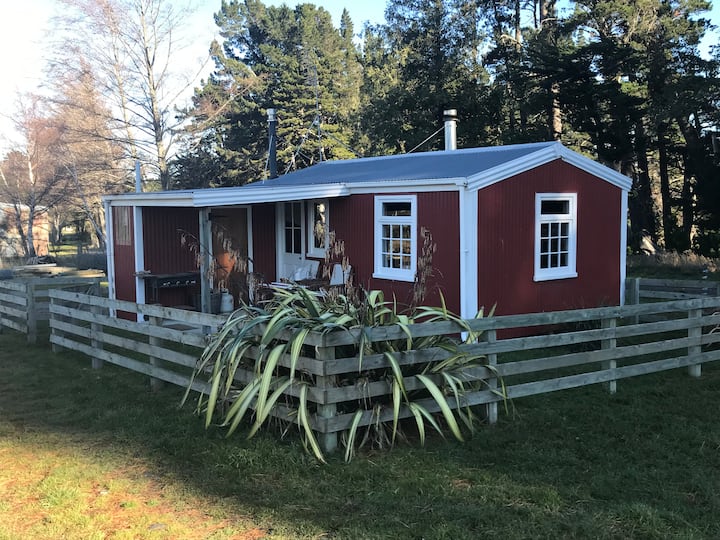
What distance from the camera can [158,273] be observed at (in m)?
11.9

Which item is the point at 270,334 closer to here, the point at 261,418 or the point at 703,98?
the point at 261,418

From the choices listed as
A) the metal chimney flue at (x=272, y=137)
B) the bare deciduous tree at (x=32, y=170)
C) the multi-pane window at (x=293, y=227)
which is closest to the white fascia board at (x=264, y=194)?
the multi-pane window at (x=293, y=227)

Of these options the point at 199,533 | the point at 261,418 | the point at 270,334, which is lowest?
the point at 199,533

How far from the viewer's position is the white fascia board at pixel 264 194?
9.59 m

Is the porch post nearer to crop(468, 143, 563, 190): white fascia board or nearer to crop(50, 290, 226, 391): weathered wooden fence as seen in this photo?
crop(50, 290, 226, 391): weathered wooden fence

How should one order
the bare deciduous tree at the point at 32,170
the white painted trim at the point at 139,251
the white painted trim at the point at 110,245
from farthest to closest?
the bare deciduous tree at the point at 32,170 < the white painted trim at the point at 110,245 < the white painted trim at the point at 139,251

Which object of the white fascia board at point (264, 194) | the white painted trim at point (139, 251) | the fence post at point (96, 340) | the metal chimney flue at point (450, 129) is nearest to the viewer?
the fence post at point (96, 340)

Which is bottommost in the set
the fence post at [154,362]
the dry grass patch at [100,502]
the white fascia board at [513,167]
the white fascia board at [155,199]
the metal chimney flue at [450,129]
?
the dry grass patch at [100,502]

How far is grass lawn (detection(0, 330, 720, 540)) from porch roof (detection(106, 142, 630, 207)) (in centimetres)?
401

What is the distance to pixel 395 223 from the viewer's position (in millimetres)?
10266

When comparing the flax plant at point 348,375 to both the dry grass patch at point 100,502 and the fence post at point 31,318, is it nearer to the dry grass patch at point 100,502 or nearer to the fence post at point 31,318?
the dry grass patch at point 100,502

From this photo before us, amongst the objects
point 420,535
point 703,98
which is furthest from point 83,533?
point 703,98

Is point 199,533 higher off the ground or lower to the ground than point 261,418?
lower

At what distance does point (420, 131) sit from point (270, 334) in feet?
75.4
